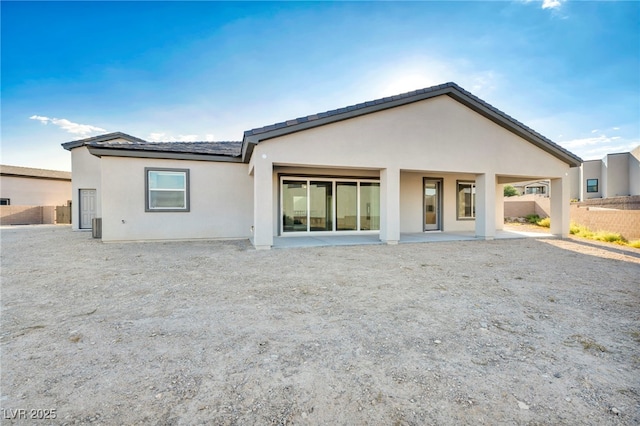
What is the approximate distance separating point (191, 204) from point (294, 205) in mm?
3767

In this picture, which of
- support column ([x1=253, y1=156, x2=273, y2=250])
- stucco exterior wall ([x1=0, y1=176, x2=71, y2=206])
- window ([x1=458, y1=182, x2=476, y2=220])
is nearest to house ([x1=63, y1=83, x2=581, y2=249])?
support column ([x1=253, y1=156, x2=273, y2=250])

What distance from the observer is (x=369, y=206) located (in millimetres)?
11930

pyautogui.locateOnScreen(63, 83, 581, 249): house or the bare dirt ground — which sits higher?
pyautogui.locateOnScreen(63, 83, 581, 249): house

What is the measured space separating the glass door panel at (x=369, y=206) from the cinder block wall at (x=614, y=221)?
955cm

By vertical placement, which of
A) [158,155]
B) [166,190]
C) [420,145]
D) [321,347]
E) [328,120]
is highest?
[328,120]

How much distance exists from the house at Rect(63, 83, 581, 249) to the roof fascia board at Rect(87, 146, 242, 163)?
0.03 meters

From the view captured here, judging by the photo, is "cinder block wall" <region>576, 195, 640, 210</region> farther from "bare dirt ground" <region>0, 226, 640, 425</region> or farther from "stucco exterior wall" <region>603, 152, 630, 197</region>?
"bare dirt ground" <region>0, 226, 640, 425</region>

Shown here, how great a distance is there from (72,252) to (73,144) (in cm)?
996

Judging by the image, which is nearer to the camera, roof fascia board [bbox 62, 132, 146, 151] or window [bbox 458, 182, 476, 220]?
window [bbox 458, 182, 476, 220]

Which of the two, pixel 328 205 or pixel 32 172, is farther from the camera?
pixel 32 172

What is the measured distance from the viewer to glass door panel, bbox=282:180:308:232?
11.0 metres

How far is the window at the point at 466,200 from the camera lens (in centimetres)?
1350

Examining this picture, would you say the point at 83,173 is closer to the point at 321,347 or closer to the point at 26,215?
the point at 26,215

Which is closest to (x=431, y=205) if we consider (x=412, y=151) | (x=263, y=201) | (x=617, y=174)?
(x=412, y=151)
